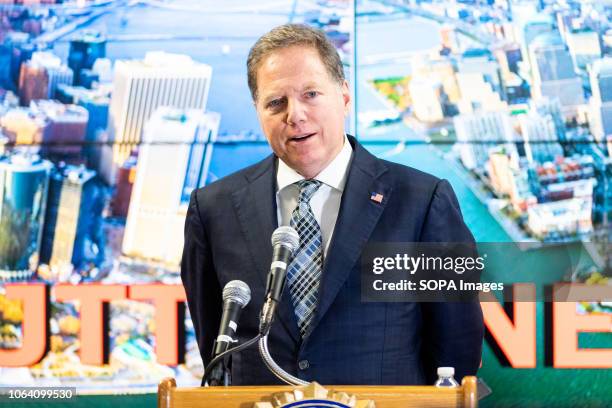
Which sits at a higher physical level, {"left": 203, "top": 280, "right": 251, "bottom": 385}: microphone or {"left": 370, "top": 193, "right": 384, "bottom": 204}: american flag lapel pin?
{"left": 370, "top": 193, "right": 384, "bottom": 204}: american flag lapel pin

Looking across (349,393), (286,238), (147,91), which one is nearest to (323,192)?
(286,238)

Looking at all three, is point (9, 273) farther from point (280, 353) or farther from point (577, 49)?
point (577, 49)

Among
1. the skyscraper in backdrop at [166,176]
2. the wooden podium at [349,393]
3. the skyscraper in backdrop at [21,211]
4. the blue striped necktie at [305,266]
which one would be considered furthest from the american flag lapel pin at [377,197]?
the skyscraper in backdrop at [21,211]

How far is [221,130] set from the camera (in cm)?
378

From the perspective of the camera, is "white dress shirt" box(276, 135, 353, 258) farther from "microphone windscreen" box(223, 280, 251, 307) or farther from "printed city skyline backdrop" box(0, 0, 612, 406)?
"printed city skyline backdrop" box(0, 0, 612, 406)

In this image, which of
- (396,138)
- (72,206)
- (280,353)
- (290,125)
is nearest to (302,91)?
(290,125)

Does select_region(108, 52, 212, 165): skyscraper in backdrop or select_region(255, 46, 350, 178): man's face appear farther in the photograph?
select_region(108, 52, 212, 165): skyscraper in backdrop

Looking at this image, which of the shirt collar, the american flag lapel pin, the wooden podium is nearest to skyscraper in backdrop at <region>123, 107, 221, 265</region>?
the shirt collar

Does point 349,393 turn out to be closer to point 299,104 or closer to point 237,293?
point 237,293

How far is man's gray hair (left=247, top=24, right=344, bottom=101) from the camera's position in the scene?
210cm

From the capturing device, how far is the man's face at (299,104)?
206 centimetres

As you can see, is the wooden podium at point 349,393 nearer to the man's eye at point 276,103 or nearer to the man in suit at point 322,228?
the man in suit at point 322,228

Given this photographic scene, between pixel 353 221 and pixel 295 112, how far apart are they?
280 millimetres

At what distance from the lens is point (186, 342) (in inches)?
147
